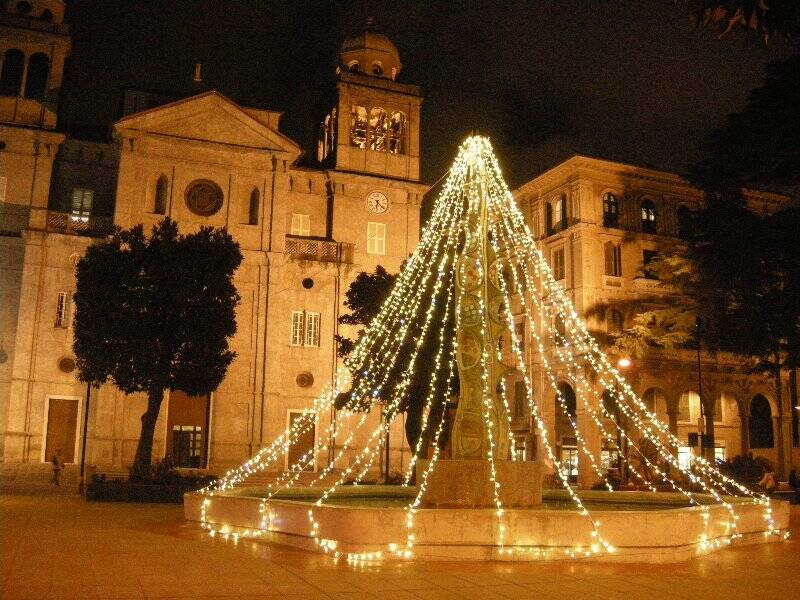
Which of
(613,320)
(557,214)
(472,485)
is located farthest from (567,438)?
(472,485)

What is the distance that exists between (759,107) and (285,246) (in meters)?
25.1

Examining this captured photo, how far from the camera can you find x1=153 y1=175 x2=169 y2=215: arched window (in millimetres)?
39969

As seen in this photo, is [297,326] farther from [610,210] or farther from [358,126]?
[610,210]

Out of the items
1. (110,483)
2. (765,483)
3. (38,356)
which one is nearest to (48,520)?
(110,483)

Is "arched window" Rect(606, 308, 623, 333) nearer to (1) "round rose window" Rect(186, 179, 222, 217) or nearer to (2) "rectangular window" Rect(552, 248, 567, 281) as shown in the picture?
(2) "rectangular window" Rect(552, 248, 567, 281)

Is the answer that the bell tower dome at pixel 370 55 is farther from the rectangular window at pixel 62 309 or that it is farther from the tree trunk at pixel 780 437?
the tree trunk at pixel 780 437

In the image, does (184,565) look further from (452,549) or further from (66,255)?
(66,255)

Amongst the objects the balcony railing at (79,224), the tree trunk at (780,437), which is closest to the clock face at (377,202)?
the balcony railing at (79,224)

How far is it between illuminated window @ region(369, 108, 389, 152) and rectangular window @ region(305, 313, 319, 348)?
1050cm

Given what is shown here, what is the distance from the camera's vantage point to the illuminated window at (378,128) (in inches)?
1801

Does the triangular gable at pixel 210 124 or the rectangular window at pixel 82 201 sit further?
the rectangular window at pixel 82 201

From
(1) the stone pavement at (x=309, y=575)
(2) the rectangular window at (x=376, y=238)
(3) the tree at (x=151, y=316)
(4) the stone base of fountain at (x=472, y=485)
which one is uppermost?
(2) the rectangular window at (x=376, y=238)

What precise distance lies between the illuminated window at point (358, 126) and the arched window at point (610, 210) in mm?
15565

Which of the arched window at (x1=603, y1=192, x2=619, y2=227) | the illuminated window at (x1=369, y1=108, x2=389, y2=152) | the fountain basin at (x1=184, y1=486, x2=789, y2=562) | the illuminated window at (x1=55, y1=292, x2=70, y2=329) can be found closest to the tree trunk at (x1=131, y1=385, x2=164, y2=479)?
the illuminated window at (x1=55, y1=292, x2=70, y2=329)
